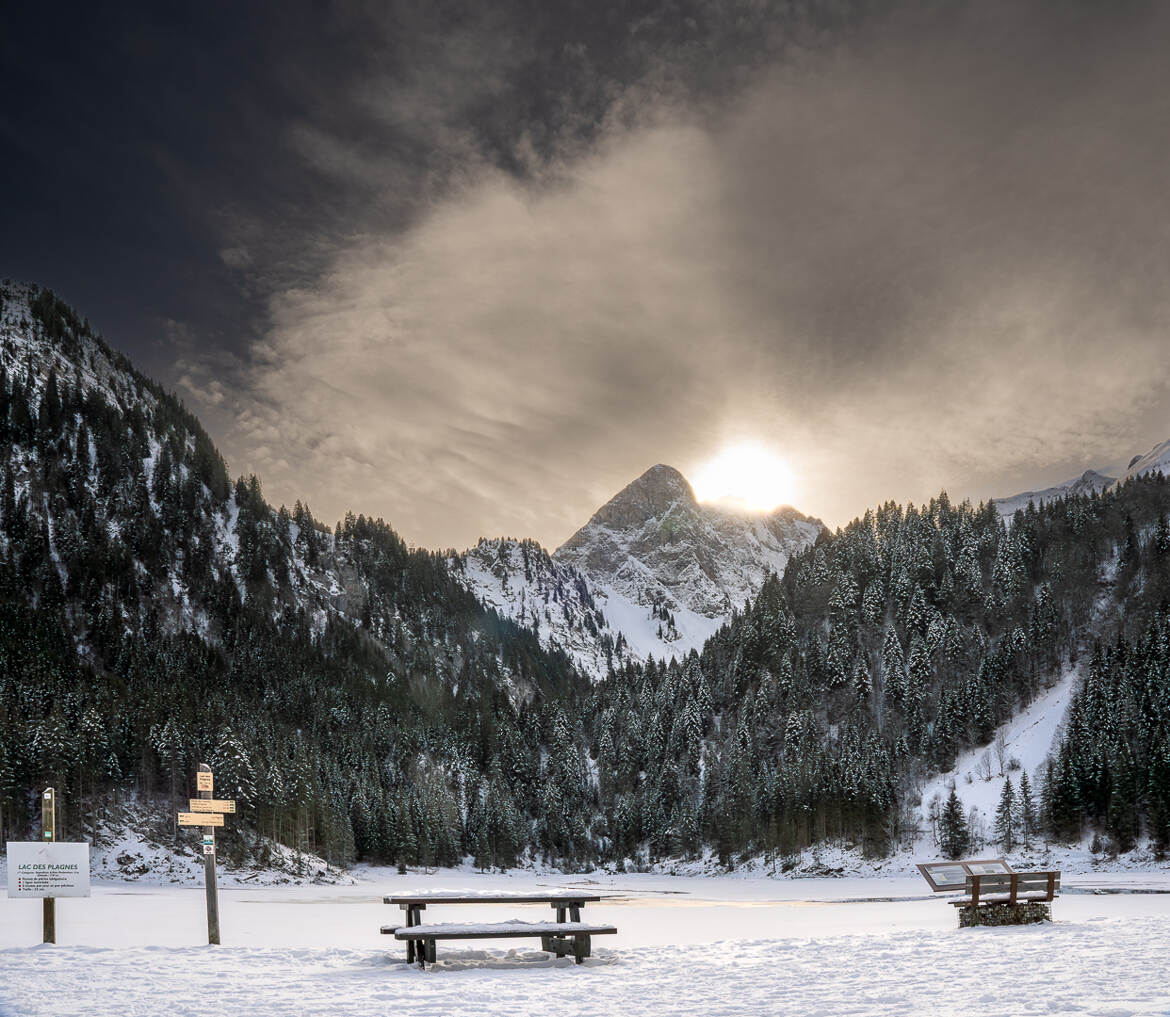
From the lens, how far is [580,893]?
1944 centimetres

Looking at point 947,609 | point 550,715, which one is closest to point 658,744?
point 550,715

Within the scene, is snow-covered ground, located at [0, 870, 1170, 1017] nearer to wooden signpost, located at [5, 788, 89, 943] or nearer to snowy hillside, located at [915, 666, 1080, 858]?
wooden signpost, located at [5, 788, 89, 943]

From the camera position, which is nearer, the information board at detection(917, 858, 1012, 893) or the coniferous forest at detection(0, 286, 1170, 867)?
the information board at detection(917, 858, 1012, 893)

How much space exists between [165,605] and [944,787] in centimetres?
16190

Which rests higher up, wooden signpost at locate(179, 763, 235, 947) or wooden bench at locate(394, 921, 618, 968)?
wooden signpost at locate(179, 763, 235, 947)

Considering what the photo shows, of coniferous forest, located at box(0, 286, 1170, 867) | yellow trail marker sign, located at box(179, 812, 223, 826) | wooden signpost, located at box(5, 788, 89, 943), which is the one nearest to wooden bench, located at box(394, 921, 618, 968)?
yellow trail marker sign, located at box(179, 812, 223, 826)

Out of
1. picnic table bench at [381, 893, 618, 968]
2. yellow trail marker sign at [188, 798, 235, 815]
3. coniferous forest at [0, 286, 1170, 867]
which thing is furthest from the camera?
coniferous forest at [0, 286, 1170, 867]

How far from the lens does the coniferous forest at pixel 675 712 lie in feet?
317

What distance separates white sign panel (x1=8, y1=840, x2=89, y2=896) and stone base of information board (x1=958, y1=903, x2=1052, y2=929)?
2064cm

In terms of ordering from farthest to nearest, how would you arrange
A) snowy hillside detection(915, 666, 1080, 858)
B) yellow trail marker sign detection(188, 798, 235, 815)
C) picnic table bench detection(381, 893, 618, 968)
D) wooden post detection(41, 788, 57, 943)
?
1. snowy hillside detection(915, 666, 1080, 858)
2. yellow trail marker sign detection(188, 798, 235, 815)
3. wooden post detection(41, 788, 57, 943)
4. picnic table bench detection(381, 893, 618, 968)

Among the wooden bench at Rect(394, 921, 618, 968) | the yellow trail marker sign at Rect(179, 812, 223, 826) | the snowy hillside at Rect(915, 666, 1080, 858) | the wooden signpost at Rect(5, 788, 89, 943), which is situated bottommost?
the snowy hillside at Rect(915, 666, 1080, 858)

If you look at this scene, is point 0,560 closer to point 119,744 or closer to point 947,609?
point 119,744

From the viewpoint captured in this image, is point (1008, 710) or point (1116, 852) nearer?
point (1116, 852)

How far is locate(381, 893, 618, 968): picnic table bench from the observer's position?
16.9m
